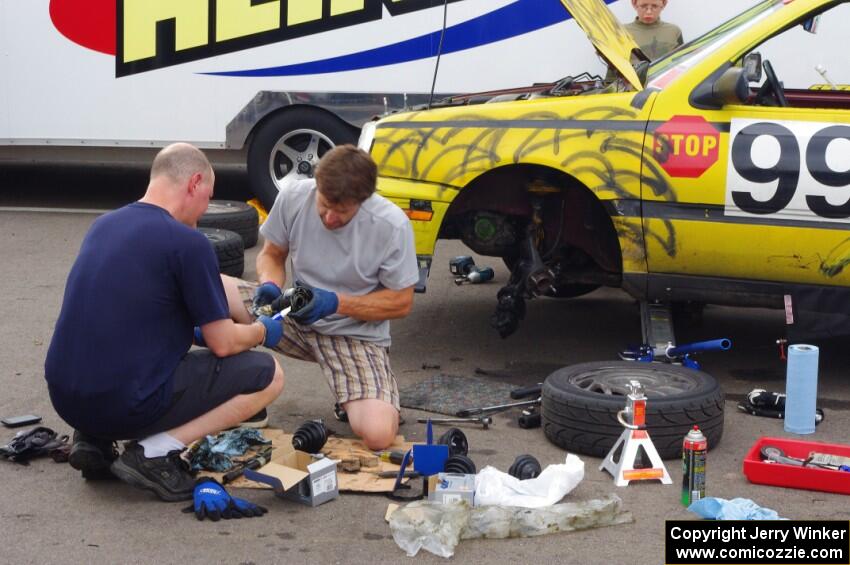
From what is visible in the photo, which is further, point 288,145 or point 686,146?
point 288,145

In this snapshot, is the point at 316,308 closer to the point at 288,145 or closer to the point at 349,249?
the point at 349,249

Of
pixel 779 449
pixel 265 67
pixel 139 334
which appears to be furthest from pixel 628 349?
pixel 265 67

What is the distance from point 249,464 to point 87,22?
6.33 metres

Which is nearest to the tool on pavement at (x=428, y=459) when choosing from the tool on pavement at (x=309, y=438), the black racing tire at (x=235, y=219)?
the tool on pavement at (x=309, y=438)

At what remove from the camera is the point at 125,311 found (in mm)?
4402

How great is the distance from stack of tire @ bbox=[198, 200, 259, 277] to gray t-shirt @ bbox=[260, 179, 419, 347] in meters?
2.51

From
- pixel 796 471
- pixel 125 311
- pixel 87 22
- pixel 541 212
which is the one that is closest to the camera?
pixel 125 311

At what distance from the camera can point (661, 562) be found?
410 centimetres

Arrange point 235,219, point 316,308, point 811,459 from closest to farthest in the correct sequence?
point 811,459 < point 316,308 < point 235,219

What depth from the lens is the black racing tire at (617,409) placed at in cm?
504

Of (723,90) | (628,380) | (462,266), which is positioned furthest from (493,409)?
(462,266)

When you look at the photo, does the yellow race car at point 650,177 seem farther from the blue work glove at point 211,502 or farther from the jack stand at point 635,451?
the blue work glove at point 211,502

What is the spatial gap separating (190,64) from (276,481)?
6.29m

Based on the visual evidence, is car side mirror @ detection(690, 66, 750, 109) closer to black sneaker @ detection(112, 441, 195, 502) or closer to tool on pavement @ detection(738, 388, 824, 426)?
tool on pavement @ detection(738, 388, 824, 426)
